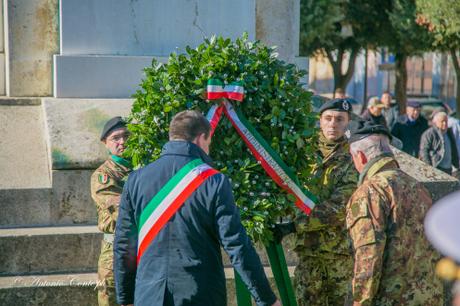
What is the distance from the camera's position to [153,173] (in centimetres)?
457

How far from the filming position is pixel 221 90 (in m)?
5.64

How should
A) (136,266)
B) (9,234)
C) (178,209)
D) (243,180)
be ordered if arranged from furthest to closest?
(9,234) < (243,180) < (136,266) < (178,209)

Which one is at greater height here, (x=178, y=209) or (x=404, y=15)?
(x=404, y=15)

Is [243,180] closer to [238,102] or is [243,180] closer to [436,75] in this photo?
[238,102]

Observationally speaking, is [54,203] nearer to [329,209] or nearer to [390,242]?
[329,209]

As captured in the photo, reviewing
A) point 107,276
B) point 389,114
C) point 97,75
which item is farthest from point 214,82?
point 389,114

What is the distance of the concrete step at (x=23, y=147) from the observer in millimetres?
7055

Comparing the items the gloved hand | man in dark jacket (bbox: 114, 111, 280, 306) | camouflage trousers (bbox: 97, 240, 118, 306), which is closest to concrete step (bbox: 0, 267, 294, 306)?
camouflage trousers (bbox: 97, 240, 118, 306)

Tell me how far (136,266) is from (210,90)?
1.39 meters

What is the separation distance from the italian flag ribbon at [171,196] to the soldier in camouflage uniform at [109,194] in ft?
4.44

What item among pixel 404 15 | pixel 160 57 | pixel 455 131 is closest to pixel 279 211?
pixel 160 57

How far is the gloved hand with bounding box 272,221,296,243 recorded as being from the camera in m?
5.87

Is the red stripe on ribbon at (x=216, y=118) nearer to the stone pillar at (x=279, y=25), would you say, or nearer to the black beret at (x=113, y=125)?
the black beret at (x=113, y=125)

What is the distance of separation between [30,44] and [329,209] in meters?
3.61
